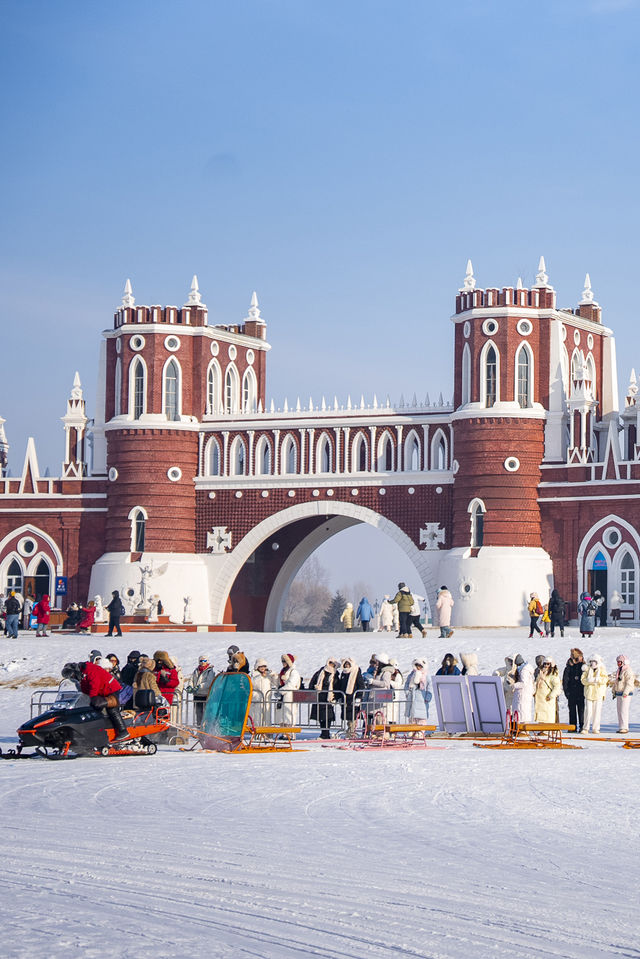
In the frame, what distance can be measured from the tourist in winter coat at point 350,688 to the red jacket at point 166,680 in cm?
232

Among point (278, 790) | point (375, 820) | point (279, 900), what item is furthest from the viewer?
point (278, 790)

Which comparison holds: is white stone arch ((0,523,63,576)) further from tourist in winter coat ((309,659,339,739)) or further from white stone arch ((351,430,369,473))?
tourist in winter coat ((309,659,339,739))

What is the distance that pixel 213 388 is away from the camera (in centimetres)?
5019

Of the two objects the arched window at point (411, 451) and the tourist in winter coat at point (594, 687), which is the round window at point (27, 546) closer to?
the arched window at point (411, 451)

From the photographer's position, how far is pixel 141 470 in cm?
4853

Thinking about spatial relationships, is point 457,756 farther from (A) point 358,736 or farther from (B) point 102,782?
(B) point 102,782

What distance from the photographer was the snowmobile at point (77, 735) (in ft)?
57.7

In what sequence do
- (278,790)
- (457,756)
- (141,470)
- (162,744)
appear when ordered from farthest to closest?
(141,470), (162,744), (457,756), (278,790)

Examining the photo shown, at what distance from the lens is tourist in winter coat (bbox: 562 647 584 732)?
2195 cm

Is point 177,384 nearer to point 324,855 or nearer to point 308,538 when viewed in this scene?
point 308,538

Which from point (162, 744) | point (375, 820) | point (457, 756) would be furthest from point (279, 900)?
point (162, 744)

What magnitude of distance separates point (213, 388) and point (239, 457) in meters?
2.44

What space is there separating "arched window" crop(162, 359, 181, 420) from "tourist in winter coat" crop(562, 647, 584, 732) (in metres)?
28.1

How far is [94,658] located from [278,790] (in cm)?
691
